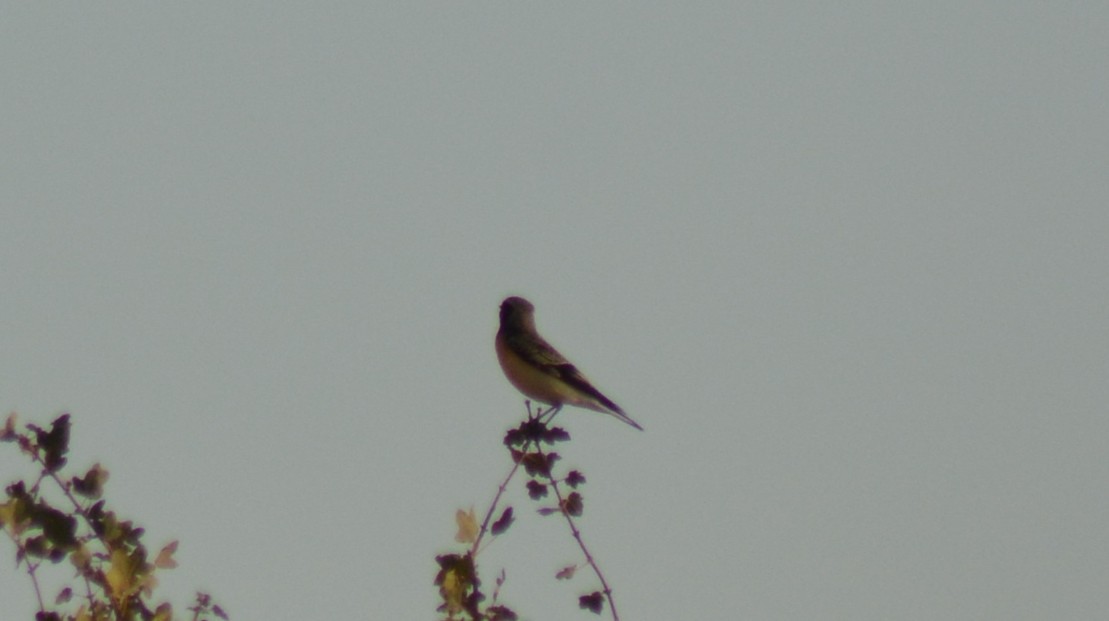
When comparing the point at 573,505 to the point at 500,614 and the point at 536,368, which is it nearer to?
the point at 500,614

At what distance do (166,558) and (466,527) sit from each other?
790 millimetres

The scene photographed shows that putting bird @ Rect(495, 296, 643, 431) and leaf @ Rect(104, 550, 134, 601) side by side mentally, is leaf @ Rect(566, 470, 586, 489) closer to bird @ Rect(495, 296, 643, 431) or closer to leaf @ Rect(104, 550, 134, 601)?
leaf @ Rect(104, 550, 134, 601)

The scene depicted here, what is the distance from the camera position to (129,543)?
367cm

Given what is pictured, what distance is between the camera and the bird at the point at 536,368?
945 centimetres

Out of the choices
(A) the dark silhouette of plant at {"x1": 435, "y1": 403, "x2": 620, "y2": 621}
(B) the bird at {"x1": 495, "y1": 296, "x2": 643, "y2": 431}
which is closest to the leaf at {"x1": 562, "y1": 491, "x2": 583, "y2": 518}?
(A) the dark silhouette of plant at {"x1": 435, "y1": 403, "x2": 620, "y2": 621}

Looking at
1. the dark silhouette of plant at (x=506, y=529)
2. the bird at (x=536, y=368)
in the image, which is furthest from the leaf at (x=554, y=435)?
the bird at (x=536, y=368)

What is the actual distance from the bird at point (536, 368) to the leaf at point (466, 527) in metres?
5.18

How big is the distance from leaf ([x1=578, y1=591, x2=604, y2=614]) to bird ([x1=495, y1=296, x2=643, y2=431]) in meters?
5.24

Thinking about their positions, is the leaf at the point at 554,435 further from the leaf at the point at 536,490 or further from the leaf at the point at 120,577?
the leaf at the point at 120,577

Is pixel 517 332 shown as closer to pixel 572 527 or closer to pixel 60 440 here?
pixel 572 527

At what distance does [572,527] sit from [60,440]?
1402 millimetres

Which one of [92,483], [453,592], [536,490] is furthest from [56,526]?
[536,490]

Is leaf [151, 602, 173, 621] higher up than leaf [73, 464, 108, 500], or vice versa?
leaf [73, 464, 108, 500]

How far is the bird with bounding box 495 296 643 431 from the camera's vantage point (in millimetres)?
9453
